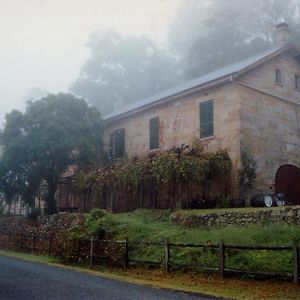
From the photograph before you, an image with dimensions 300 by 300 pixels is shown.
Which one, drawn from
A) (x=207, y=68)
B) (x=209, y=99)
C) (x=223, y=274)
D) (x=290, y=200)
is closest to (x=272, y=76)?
(x=209, y=99)

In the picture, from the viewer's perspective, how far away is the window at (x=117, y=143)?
28516 mm

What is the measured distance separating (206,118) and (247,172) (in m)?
3.85

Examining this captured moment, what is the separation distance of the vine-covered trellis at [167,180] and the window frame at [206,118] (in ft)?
4.79

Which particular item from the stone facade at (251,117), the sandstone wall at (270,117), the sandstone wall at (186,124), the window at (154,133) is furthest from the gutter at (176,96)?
the window at (154,133)

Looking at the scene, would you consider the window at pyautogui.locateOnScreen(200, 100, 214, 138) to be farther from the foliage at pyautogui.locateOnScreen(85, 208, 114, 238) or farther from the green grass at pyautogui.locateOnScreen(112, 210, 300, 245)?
the foliage at pyautogui.locateOnScreen(85, 208, 114, 238)

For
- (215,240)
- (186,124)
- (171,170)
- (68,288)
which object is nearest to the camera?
(68,288)

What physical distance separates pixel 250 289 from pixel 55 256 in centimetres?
1043

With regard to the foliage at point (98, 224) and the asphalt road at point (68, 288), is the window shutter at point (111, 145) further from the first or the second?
the asphalt road at point (68, 288)

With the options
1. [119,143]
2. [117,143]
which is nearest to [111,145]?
[117,143]

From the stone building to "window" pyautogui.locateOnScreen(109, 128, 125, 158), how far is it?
2.08 m

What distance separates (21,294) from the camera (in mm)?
9672

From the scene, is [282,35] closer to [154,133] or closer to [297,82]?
[297,82]

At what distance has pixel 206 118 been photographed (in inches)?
906

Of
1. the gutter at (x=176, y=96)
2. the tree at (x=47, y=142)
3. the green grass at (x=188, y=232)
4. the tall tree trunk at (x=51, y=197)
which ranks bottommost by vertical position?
the green grass at (x=188, y=232)
